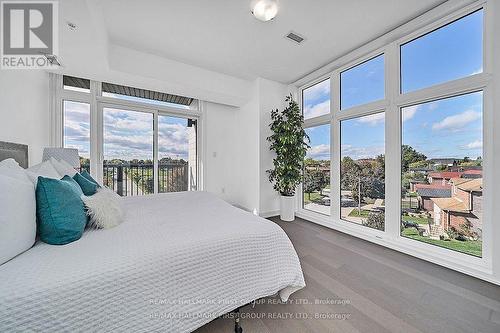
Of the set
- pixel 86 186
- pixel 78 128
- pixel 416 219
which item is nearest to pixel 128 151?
pixel 78 128

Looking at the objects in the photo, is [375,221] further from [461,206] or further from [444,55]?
[444,55]

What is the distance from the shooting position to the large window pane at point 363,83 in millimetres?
2777

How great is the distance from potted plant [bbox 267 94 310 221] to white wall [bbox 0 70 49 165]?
334 cm

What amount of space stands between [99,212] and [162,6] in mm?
2180

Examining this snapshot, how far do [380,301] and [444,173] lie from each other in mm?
1682

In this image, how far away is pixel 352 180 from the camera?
10.4 feet

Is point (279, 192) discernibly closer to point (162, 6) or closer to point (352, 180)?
point (352, 180)

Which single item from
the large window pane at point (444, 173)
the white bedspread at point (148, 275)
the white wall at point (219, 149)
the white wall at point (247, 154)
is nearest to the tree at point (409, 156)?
the large window pane at point (444, 173)

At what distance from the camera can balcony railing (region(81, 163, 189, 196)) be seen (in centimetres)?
350

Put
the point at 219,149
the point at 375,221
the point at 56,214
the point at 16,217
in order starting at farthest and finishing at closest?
the point at 219,149
the point at 375,221
the point at 56,214
the point at 16,217

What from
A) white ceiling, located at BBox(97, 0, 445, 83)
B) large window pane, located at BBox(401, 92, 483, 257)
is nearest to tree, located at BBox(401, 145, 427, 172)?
large window pane, located at BBox(401, 92, 483, 257)

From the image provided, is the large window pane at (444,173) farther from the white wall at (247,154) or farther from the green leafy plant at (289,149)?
the white wall at (247,154)

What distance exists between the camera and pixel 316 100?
3.76 meters

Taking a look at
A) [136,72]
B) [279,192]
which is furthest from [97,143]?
[279,192]
